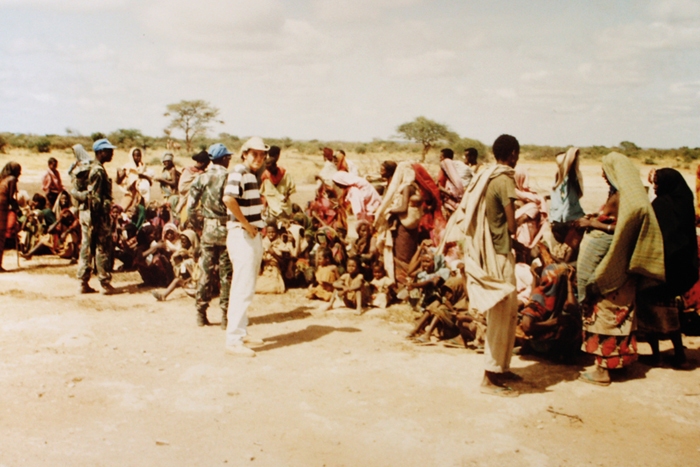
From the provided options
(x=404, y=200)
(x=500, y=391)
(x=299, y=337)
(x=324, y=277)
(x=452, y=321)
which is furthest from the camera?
(x=324, y=277)

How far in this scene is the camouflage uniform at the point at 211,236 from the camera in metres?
6.79

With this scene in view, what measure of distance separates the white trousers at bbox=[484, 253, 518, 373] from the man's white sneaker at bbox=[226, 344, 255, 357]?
2344 mm

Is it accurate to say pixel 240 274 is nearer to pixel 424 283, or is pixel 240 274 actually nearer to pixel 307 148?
pixel 424 283

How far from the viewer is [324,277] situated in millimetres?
8594

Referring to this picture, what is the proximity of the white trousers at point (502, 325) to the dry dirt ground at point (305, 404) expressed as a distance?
0.33 m

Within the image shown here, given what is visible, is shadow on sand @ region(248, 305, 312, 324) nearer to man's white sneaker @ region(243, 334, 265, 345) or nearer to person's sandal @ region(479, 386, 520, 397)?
man's white sneaker @ region(243, 334, 265, 345)

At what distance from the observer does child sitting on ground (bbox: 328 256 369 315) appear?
8.04m

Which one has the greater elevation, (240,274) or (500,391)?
(240,274)

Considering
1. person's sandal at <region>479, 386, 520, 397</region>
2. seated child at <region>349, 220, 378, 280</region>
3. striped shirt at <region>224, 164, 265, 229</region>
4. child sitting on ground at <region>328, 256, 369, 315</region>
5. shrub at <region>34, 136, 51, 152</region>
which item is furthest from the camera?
shrub at <region>34, 136, 51, 152</region>

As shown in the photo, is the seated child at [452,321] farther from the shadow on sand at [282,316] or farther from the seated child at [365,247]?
the seated child at [365,247]

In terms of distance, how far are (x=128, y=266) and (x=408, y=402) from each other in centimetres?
670

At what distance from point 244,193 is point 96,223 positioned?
3.39 m

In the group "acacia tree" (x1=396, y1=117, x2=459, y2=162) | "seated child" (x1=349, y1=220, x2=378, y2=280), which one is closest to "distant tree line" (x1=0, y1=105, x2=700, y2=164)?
"acacia tree" (x1=396, y1=117, x2=459, y2=162)

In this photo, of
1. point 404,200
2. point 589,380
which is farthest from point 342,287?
point 589,380
